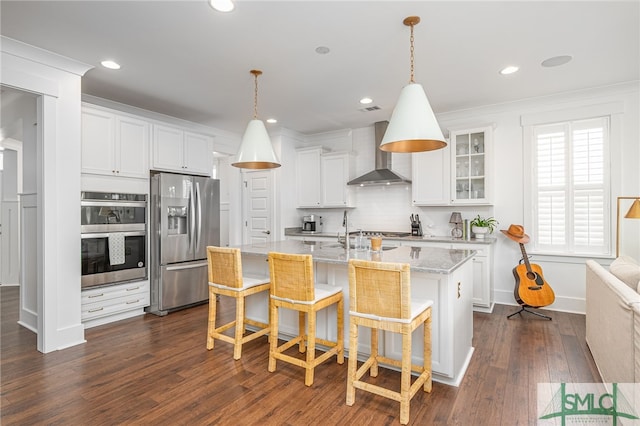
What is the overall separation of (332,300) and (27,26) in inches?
126

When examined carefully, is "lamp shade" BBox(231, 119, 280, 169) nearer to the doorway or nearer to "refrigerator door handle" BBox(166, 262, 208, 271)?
Result: "refrigerator door handle" BBox(166, 262, 208, 271)

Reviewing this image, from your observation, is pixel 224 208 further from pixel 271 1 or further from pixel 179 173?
pixel 271 1

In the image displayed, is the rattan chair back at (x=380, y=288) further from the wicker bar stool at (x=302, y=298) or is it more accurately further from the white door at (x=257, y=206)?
the white door at (x=257, y=206)

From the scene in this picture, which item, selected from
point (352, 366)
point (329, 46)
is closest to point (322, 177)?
point (329, 46)

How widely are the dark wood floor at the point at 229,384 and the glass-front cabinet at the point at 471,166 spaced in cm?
181

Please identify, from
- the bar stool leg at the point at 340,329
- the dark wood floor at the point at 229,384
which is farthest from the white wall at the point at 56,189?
the bar stool leg at the point at 340,329

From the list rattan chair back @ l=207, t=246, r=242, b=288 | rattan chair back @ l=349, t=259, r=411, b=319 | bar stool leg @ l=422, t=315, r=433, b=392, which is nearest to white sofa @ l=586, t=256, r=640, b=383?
Answer: bar stool leg @ l=422, t=315, r=433, b=392

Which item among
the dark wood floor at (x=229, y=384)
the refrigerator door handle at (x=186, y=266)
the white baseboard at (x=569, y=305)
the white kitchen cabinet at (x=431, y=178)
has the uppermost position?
the white kitchen cabinet at (x=431, y=178)

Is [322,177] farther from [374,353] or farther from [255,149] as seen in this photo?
[374,353]

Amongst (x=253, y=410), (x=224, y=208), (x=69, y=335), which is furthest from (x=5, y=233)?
(x=253, y=410)

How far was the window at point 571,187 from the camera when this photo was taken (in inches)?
155

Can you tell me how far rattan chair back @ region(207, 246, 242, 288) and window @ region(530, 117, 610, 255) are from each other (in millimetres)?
3837

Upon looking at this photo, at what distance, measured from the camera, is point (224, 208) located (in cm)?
628

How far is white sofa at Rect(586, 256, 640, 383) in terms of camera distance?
1.79m
